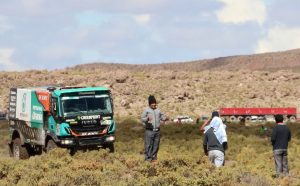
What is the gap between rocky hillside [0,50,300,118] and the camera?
3814 inches

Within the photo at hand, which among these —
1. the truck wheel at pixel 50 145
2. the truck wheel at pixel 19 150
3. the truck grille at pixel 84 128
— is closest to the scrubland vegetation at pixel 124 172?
the truck grille at pixel 84 128

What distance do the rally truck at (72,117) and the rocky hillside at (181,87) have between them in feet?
212

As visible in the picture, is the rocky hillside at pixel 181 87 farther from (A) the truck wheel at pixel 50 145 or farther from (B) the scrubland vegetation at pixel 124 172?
(B) the scrubland vegetation at pixel 124 172

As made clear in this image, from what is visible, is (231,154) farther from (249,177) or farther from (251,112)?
(251,112)

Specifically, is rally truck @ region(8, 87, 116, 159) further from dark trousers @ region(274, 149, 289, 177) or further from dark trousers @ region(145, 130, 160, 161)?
dark trousers @ region(274, 149, 289, 177)

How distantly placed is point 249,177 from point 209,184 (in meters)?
2.15

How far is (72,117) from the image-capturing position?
23.0 metres

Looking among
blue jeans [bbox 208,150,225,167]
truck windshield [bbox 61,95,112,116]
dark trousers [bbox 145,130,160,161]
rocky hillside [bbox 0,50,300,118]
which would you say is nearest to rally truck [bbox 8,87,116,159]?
truck windshield [bbox 61,95,112,116]

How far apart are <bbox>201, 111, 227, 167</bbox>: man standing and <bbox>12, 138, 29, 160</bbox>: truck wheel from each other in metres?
11.4

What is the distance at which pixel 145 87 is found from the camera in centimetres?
10312

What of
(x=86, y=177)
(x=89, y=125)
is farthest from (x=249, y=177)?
(x=89, y=125)

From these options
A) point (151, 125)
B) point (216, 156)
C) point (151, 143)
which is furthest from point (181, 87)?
point (216, 156)

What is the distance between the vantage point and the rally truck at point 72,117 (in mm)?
23062

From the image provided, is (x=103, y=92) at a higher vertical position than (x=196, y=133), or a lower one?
higher
